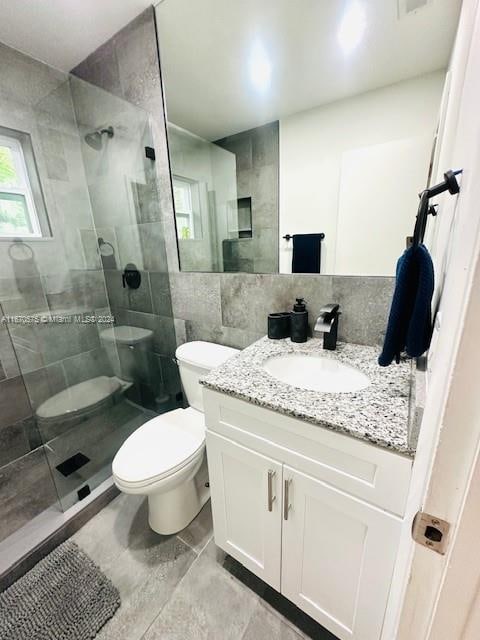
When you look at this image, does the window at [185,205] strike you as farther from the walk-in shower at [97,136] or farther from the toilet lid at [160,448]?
the toilet lid at [160,448]

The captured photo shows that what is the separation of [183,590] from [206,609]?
12 cm

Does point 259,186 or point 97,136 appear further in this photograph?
point 97,136

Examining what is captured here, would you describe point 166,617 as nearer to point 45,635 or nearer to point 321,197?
point 45,635

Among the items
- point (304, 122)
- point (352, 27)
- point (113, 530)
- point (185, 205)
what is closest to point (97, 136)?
point (185, 205)

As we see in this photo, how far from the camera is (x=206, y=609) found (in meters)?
1.04

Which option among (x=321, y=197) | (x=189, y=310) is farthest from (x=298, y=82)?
(x=189, y=310)

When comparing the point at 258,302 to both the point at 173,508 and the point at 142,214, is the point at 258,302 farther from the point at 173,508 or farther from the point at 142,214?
the point at 173,508

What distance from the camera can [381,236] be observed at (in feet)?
3.44

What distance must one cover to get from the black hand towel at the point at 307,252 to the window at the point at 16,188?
5.58ft

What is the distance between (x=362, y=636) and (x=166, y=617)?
72 cm

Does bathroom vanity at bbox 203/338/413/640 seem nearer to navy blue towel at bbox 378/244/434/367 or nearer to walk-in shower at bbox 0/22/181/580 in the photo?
navy blue towel at bbox 378/244/434/367

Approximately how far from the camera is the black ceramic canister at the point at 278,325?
1.25 m

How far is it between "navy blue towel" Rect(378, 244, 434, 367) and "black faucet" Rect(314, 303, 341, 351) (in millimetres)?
375

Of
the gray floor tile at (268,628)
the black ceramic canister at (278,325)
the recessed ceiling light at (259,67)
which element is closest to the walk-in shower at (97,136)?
the recessed ceiling light at (259,67)
